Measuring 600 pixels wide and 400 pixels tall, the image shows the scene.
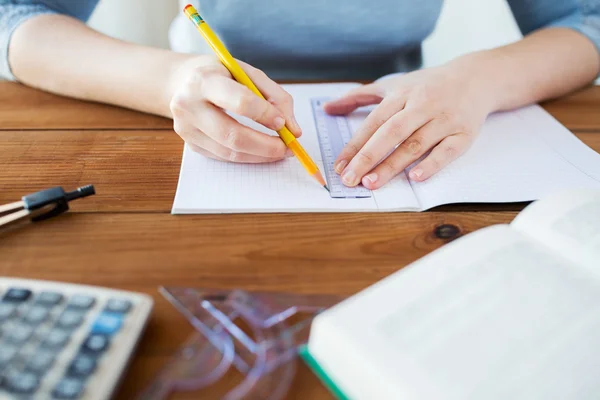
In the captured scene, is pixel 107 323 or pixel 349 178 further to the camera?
pixel 349 178

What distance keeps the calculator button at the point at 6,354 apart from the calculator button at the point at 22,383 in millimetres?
13

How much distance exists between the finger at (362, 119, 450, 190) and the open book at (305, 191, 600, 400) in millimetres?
141

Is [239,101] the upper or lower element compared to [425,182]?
upper

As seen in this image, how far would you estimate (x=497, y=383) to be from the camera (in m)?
0.28

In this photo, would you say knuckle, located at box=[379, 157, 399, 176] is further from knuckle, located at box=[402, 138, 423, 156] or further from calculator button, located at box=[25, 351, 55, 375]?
calculator button, located at box=[25, 351, 55, 375]

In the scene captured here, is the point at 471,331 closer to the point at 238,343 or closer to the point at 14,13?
the point at 238,343

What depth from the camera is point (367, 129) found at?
54 cm

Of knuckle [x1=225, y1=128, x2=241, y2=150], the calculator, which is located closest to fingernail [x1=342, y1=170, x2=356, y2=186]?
knuckle [x1=225, y1=128, x2=241, y2=150]

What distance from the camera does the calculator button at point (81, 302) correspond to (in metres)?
0.32

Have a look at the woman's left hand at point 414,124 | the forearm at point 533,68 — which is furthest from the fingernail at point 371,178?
the forearm at point 533,68

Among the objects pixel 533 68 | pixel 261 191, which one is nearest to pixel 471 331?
pixel 261 191

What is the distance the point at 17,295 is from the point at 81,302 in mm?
Answer: 44

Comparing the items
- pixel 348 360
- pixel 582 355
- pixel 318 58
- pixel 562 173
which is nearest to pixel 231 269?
pixel 348 360

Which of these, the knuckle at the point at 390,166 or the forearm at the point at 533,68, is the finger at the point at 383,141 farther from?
the forearm at the point at 533,68
